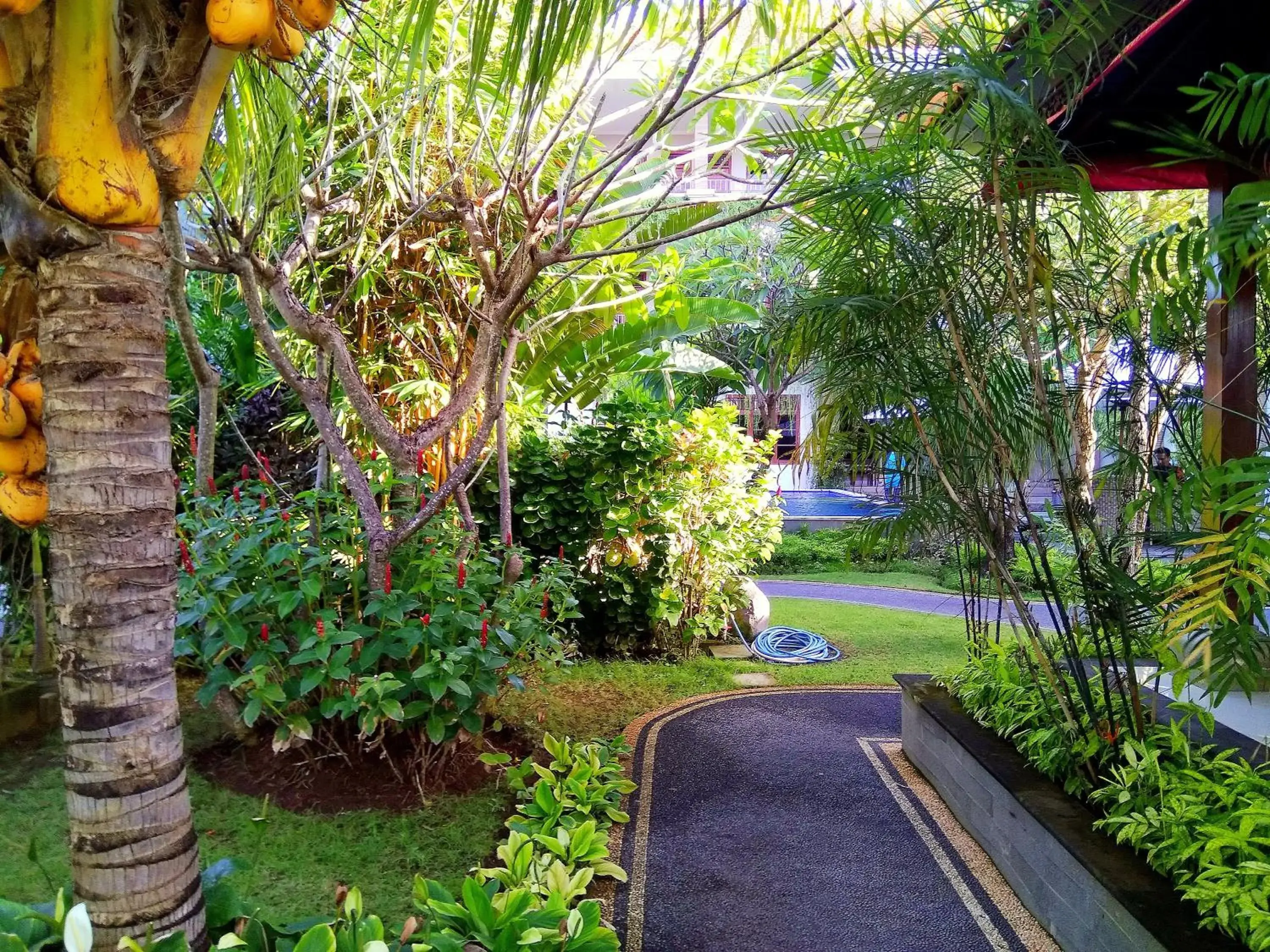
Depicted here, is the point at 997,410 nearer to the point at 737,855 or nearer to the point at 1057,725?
the point at 1057,725

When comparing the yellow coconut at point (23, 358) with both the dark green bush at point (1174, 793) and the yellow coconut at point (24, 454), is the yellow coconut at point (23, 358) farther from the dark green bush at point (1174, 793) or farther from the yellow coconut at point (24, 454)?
the dark green bush at point (1174, 793)

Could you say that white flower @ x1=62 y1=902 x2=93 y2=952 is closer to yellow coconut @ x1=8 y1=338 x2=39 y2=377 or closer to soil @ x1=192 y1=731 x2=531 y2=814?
yellow coconut @ x1=8 y1=338 x2=39 y2=377

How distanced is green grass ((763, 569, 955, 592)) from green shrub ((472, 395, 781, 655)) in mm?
5296

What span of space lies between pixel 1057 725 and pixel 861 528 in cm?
140

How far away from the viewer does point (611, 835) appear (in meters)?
3.92

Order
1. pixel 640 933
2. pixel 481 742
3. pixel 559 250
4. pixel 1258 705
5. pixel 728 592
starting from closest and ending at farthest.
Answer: pixel 640 933 < pixel 559 250 < pixel 481 742 < pixel 1258 705 < pixel 728 592

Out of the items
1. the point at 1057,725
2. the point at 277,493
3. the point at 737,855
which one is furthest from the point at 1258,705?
the point at 277,493

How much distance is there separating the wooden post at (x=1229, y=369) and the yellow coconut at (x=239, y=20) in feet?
15.3

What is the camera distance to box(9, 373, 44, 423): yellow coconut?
1750 mm

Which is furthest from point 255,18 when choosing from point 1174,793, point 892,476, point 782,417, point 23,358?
point 782,417

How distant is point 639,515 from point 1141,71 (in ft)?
15.1

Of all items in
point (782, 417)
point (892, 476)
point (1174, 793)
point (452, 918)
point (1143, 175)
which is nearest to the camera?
point (452, 918)

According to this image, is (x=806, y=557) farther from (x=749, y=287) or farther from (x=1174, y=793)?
(x=1174, y=793)

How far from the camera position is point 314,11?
1619 millimetres
